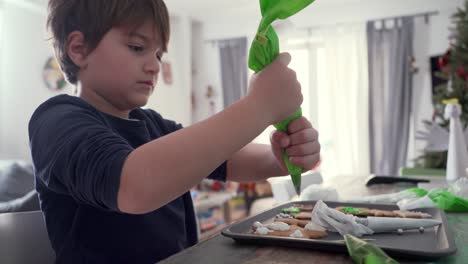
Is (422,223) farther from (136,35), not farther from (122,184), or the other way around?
(136,35)

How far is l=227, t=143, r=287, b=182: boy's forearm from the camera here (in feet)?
2.94

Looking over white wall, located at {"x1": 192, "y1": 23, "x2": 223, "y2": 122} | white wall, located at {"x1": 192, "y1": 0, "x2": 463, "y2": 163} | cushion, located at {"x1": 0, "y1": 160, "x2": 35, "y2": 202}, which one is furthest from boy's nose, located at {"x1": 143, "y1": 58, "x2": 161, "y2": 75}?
white wall, located at {"x1": 192, "y1": 23, "x2": 223, "y2": 122}

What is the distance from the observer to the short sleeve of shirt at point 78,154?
1.64 feet

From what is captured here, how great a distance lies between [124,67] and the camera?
69 centimetres

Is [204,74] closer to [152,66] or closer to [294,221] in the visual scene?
[152,66]

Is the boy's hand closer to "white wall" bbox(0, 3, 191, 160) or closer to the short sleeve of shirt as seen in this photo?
the short sleeve of shirt

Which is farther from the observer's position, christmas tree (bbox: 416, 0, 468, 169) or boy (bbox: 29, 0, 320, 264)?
christmas tree (bbox: 416, 0, 468, 169)

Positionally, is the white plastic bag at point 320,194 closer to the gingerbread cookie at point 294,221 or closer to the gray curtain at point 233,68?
the gingerbread cookie at point 294,221

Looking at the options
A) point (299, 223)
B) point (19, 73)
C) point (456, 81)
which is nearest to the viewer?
point (299, 223)

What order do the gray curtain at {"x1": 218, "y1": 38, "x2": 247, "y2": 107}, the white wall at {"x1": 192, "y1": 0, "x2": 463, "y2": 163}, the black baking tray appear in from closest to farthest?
the black baking tray < the white wall at {"x1": 192, "y1": 0, "x2": 463, "y2": 163} < the gray curtain at {"x1": 218, "y1": 38, "x2": 247, "y2": 107}

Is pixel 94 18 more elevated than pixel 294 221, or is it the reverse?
pixel 94 18

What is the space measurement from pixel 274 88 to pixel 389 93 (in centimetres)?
413

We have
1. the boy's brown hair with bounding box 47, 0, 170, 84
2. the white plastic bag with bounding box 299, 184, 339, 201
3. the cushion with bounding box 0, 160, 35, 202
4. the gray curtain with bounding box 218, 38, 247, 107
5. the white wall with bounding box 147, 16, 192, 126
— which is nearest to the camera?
the boy's brown hair with bounding box 47, 0, 170, 84

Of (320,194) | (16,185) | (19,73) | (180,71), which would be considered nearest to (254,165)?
(320,194)
